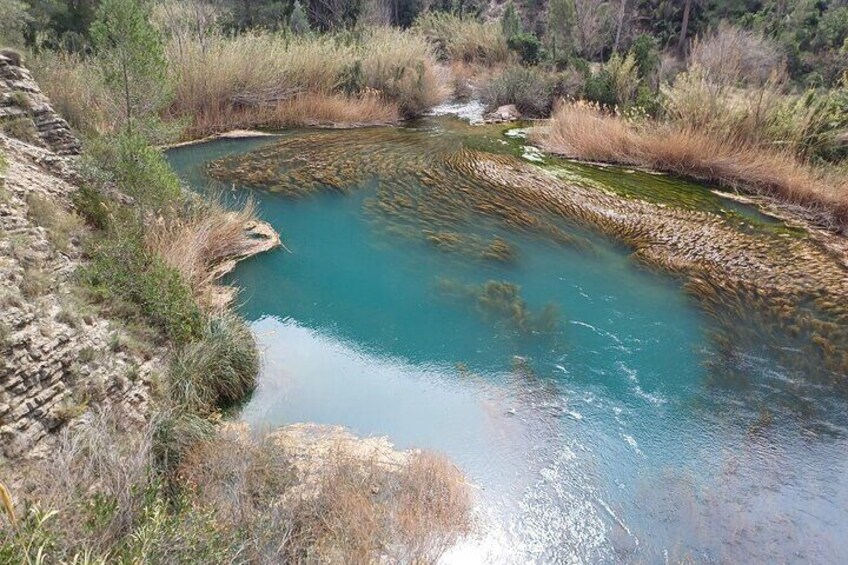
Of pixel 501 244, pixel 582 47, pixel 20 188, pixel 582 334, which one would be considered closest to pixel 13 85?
pixel 20 188

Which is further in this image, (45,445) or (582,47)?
(582,47)

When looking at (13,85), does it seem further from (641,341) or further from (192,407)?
(641,341)

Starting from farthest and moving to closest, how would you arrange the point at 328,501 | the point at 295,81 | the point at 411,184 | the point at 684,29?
the point at 684,29 → the point at 295,81 → the point at 411,184 → the point at 328,501

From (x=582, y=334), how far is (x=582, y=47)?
1394 cm

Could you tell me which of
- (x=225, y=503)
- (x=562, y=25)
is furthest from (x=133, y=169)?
(x=562, y=25)

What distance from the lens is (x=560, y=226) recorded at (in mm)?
7723

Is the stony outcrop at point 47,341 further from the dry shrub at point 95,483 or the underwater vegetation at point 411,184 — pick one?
the underwater vegetation at point 411,184

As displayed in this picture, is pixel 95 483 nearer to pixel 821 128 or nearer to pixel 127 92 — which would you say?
pixel 127 92

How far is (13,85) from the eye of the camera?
19.6 ft

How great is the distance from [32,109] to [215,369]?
12.5 ft

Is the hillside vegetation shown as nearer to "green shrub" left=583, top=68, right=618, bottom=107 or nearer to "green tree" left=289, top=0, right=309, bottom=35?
"green shrub" left=583, top=68, right=618, bottom=107

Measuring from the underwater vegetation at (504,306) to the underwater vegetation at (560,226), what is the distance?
2 centimetres

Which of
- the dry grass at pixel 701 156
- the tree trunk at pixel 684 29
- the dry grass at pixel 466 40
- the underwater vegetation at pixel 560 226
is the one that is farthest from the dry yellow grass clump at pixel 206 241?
the tree trunk at pixel 684 29

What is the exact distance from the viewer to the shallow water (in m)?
3.54
